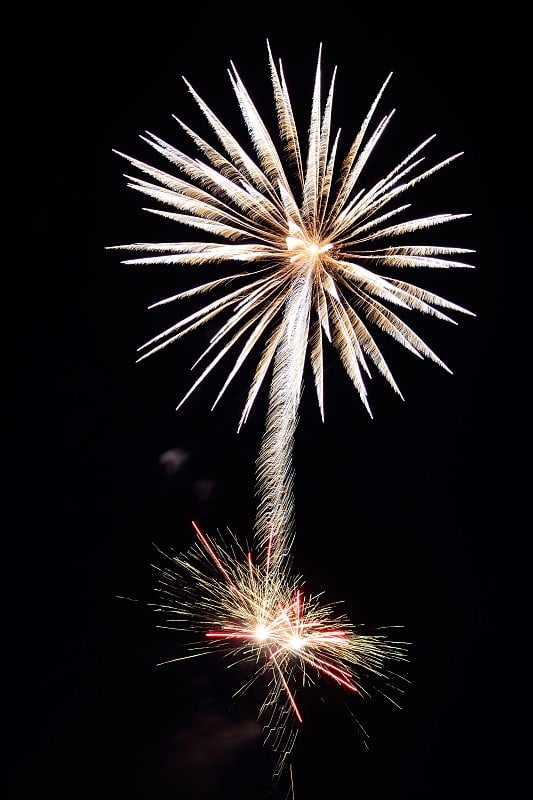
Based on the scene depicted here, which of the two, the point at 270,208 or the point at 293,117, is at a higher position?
the point at 293,117

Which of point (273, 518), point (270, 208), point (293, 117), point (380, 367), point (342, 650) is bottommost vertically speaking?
point (342, 650)

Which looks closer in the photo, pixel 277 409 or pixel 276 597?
pixel 277 409

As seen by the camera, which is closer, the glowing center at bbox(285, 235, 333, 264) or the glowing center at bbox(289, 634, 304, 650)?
the glowing center at bbox(285, 235, 333, 264)

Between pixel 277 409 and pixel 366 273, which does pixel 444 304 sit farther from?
pixel 277 409

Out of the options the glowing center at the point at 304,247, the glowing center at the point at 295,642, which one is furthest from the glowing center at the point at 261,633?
the glowing center at the point at 304,247

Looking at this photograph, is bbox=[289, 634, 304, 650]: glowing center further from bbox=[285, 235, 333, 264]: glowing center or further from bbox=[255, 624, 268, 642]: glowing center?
bbox=[285, 235, 333, 264]: glowing center

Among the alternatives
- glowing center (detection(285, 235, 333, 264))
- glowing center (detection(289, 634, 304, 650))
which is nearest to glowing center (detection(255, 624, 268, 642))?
glowing center (detection(289, 634, 304, 650))

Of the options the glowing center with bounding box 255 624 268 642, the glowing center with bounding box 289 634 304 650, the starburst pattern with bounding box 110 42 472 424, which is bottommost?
the glowing center with bounding box 289 634 304 650

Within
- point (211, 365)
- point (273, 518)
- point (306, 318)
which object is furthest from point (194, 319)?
point (273, 518)

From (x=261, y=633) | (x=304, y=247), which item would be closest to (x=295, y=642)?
(x=261, y=633)

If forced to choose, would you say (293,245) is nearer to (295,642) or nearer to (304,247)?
(304,247)
